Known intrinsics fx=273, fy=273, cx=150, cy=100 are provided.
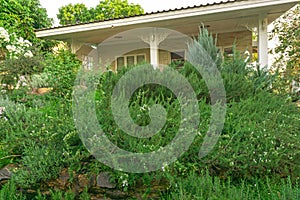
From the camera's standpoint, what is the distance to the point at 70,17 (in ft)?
108

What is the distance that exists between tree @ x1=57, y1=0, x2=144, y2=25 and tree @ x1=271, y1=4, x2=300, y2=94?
83.2 feet

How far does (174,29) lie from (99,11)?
27.4 meters

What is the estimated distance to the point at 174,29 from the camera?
8320 millimetres

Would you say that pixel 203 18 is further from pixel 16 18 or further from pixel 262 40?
pixel 16 18

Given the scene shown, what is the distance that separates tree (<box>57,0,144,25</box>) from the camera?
3291cm

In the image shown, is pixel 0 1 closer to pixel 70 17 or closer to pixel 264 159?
pixel 264 159

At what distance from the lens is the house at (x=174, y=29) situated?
636cm

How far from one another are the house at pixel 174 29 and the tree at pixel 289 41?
109cm

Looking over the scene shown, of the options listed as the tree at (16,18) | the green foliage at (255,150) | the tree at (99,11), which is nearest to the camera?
the green foliage at (255,150)

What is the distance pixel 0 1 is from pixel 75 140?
31.2 feet

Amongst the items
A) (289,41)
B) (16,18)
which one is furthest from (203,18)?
(16,18)

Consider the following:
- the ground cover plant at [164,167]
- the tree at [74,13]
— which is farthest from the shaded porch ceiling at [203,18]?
the tree at [74,13]

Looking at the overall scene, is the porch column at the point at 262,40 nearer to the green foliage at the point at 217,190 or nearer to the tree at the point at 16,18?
the green foliage at the point at 217,190

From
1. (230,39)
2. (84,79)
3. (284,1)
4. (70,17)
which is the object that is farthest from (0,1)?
(70,17)
